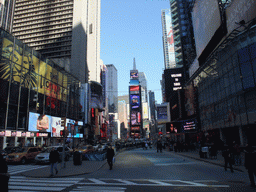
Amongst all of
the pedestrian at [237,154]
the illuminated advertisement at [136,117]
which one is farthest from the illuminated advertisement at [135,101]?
the pedestrian at [237,154]

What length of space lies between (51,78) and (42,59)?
549 cm

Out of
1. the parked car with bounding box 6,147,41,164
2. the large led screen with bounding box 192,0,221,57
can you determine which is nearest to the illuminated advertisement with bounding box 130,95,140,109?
the large led screen with bounding box 192,0,221,57

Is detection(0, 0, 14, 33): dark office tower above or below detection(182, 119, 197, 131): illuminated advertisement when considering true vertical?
above

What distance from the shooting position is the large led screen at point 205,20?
4019 centimetres

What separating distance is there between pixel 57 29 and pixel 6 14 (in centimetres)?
3774

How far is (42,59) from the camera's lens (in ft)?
153

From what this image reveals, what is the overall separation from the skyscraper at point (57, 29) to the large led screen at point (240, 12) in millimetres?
67061

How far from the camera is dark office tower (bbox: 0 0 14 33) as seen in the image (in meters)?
55.8

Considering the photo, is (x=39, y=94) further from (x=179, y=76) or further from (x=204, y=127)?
(x=179, y=76)

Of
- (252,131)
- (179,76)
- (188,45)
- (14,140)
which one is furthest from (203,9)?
(179,76)

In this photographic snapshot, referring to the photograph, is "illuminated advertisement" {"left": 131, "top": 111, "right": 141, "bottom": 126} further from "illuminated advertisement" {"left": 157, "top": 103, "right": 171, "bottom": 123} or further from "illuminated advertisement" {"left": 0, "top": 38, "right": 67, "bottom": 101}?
"illuminated advertisement" {"left": 0, "top": 38, "right": 67, "bottom": 101}

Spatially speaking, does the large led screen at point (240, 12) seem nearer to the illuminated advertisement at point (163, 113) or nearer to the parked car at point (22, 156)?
the parked car at point (22, 156)

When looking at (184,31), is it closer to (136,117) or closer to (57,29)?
(57,29)

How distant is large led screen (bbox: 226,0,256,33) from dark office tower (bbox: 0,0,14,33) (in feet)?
181
